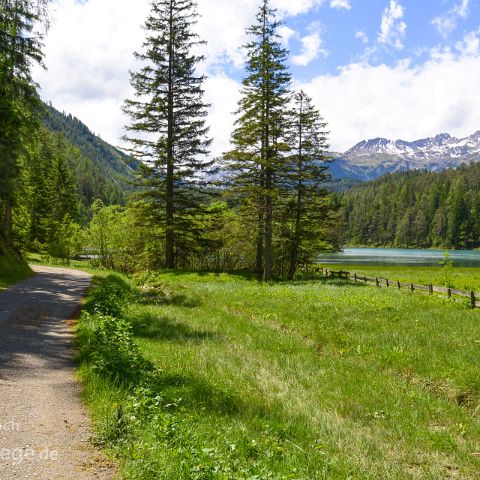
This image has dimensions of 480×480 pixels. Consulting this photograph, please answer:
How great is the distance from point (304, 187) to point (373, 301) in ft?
58.9

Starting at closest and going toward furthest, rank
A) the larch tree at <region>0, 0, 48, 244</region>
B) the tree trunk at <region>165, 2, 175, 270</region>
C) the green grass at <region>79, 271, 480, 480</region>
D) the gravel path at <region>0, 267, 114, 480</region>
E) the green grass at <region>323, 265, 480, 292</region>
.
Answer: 1. the gravel path at <region>0, 267, 114, 480</region>
2. the green grass at <region>79, 271, 480, 480</region>
3. the larch tree at <region>0, 0, 48, 244</region>
4. the tree trunk at <region>165, 2, 175, 270</region>
5. the green grass at <region>323, 265, 480, 292</region>

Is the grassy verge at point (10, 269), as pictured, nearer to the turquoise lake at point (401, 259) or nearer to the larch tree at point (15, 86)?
the larch tree at point (15, 86)

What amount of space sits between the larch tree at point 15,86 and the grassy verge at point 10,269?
4.18m

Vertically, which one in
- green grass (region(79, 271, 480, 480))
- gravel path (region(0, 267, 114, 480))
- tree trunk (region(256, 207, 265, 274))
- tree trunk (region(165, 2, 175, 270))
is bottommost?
green grass (region(79, 271, 480, 480))

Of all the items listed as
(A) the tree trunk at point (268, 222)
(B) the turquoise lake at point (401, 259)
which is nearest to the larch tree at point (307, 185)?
(A) the tree trunk at point (268, 222)

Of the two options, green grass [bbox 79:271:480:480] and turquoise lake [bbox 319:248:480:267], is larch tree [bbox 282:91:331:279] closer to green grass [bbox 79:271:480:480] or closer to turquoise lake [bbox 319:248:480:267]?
green grass [bbox 79:271:480:480]

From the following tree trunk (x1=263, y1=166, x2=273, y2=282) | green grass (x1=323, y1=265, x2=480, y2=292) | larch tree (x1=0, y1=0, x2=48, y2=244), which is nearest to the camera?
larch tree (x1=0, y1=0, x2=48, y2=244)

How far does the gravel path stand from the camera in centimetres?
480

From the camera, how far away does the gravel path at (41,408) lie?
15.8 feet

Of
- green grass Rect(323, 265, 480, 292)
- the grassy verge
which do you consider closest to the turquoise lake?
green grass Rect(323, 265, 480, 292)

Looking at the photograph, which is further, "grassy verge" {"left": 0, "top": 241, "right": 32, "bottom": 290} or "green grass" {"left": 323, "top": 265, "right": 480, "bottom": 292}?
"green grass" {"left": 323, "top": 265, "right": 480, "bottom": 292}

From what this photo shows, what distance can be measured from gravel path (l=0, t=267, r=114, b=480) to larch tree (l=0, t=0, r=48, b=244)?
9320mm

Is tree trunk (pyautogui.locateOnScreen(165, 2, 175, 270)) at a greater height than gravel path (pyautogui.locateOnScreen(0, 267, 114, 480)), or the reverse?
tree trunk (pyautogui.locateOnScreen(165, 2, 175, 270))

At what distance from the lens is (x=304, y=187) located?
37.4 m
